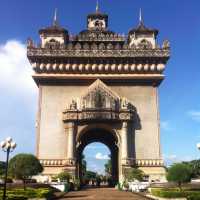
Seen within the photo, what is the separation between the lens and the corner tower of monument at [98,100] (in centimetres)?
3356

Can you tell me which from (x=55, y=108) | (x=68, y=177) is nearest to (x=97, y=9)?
(x=55, y=108)

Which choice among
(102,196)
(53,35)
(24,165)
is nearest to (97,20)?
(53,35)

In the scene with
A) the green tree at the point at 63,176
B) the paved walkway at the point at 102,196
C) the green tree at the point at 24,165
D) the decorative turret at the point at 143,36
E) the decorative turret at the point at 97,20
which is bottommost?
the paved walkway at the point at 102,196

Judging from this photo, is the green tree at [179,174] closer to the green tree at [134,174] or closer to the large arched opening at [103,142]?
the green tree at [134,174]

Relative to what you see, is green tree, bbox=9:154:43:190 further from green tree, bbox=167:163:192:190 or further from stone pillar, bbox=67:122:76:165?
green tree, bbox=167:163:192:190

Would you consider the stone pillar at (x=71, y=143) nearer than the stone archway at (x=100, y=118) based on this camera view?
Yes

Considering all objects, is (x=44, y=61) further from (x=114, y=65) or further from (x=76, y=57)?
(x=114, y=65)

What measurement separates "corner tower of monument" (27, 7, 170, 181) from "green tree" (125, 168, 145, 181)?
99 cm

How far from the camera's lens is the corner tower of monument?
33562 mm

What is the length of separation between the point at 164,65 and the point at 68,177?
15.1 m

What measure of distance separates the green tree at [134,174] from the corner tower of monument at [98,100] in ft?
3.25

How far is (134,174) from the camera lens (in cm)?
3088

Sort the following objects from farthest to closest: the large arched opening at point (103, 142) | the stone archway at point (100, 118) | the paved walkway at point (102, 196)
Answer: the large arched opening at point (103, 142) < the stone archway at point (100, 118) < the paved walkway at point (102, 196)

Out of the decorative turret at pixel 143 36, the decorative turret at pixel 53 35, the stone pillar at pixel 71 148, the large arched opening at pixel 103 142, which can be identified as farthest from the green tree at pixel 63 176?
the decorative turret at pixel 143 36
